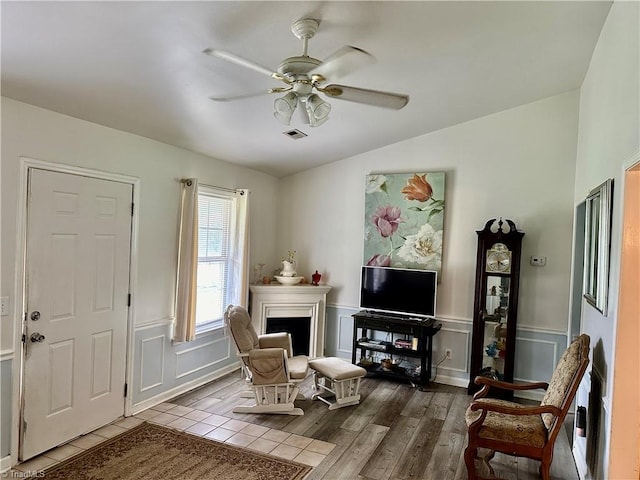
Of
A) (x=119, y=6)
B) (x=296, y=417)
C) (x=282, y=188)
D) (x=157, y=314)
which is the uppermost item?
(x=119, y=6)

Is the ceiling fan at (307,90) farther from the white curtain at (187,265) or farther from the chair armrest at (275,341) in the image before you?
the chair armrest at (275,341)

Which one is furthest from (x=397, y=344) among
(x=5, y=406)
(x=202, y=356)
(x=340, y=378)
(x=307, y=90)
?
(x=5, y=406)

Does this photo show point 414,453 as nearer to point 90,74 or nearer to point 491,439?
point 491,439

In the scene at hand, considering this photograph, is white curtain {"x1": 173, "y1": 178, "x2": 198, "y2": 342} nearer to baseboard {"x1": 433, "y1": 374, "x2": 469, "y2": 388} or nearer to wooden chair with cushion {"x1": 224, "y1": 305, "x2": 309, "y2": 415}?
wooden chair with cushion {"x1": 224, "y1": 305, "x2": 309, "y2": 415}

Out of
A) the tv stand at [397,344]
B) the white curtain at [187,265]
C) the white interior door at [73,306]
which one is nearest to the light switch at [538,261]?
the tv stand at [397,344]

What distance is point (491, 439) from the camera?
109 inches

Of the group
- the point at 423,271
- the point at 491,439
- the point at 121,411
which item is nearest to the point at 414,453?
the point at 491,439

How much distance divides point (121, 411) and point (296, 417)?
1544 millimetres

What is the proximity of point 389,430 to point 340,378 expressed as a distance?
64 cm

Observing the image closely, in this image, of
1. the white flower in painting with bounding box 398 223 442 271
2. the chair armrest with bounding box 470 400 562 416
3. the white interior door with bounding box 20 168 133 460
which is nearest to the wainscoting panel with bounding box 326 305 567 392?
the white flower in painting with bounding box 398 223 442 271

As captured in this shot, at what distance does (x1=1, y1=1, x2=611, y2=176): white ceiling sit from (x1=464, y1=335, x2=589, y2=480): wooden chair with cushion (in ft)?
7.09

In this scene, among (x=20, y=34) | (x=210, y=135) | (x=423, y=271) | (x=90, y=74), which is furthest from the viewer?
(x=423, y=271)

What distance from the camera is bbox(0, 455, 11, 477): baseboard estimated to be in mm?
2762

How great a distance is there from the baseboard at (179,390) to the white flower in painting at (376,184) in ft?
9.03
